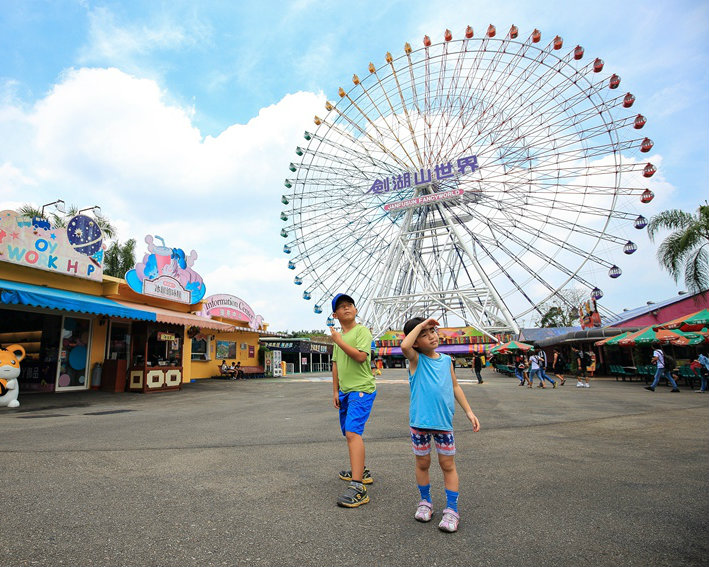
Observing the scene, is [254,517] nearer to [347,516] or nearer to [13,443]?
[347,516]

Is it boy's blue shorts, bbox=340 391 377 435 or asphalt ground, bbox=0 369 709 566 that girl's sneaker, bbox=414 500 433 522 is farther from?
boy's blue shorts, bbox=340 391 377 435

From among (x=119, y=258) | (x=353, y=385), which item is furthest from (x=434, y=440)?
(x=119, y=258)

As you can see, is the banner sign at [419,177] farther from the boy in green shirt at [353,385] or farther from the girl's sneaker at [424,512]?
the girl's sneaker at [424,512]

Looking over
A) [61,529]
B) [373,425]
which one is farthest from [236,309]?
[61,529]

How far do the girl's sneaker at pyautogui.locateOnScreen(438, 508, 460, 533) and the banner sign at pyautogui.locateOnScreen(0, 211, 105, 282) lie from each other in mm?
11476

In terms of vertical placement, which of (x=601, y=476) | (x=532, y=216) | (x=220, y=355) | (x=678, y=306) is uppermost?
(x=532, y=216)

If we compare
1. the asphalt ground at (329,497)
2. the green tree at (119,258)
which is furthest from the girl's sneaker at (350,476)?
the green tree at (119,258)

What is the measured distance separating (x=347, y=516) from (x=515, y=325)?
26.3 m

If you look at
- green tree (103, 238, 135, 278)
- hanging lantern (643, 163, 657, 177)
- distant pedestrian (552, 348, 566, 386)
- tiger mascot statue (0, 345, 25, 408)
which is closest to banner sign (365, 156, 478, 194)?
hanging lantern (643, 163, 657, 177)

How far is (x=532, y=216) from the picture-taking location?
24.0 meters

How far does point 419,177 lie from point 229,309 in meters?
14.2

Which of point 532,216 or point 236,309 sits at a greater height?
point 532,216

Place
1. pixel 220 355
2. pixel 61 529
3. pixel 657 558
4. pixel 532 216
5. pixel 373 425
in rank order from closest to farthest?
pixel 657 558 < pixel 61 529 < pixel 373 425 < pixel 220 355 < pixel 532 216

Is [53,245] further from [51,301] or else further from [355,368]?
[355,368]
